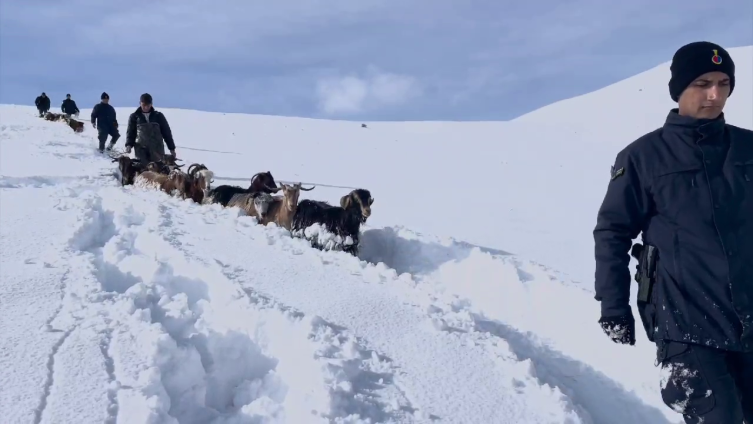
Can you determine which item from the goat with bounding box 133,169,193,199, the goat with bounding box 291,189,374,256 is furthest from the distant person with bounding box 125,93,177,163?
the goat with bounding box 291,189,374,256

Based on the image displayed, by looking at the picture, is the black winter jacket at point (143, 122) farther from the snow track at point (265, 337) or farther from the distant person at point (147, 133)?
the snow track at point (265, 337)

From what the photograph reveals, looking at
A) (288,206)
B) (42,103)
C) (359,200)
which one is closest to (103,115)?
(288,206)

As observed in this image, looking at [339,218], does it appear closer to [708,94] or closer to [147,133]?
[708,94]

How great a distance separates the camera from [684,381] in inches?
93.0

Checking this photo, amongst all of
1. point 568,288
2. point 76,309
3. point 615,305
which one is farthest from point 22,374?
point 568,288

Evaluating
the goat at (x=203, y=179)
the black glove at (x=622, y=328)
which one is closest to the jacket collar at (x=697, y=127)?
the black glove at (x=622, y=328)

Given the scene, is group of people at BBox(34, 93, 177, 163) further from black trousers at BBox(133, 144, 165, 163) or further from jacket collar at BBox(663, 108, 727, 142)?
jacket collar at BBox(663, 108, 727, 142)

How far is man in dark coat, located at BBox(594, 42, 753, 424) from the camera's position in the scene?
2.31 m

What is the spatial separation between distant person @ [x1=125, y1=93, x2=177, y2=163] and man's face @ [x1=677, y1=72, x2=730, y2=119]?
31.3ft

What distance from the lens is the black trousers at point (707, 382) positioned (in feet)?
7.54

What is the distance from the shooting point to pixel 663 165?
2459mm

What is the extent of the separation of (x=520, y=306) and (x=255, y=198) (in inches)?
145

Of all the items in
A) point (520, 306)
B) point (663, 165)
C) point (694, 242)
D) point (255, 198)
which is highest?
point (663, 165)

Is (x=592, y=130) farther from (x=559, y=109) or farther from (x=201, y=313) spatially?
(x=201, y=313)
